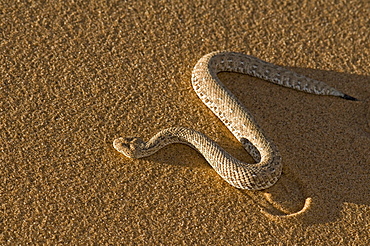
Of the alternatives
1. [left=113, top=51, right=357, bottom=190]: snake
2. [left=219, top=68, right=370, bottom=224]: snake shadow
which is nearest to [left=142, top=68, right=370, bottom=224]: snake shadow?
[left=219, top=68, right=370, bottom=224]: snake shadow

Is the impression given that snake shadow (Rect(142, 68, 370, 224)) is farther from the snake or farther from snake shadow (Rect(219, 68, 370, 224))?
the snake

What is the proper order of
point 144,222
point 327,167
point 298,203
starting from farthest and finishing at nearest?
point 327,167
point 298,203
point 144,222

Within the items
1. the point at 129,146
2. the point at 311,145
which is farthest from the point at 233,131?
the point at 129,146

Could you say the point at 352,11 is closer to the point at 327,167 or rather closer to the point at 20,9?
the point at 327,167

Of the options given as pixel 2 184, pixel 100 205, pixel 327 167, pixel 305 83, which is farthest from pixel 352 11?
pixel 2 184

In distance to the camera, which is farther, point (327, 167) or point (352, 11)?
point (352, 11)

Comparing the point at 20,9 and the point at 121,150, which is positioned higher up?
the point at 20,9

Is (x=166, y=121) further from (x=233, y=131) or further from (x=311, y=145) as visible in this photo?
(x=311, y=145)
